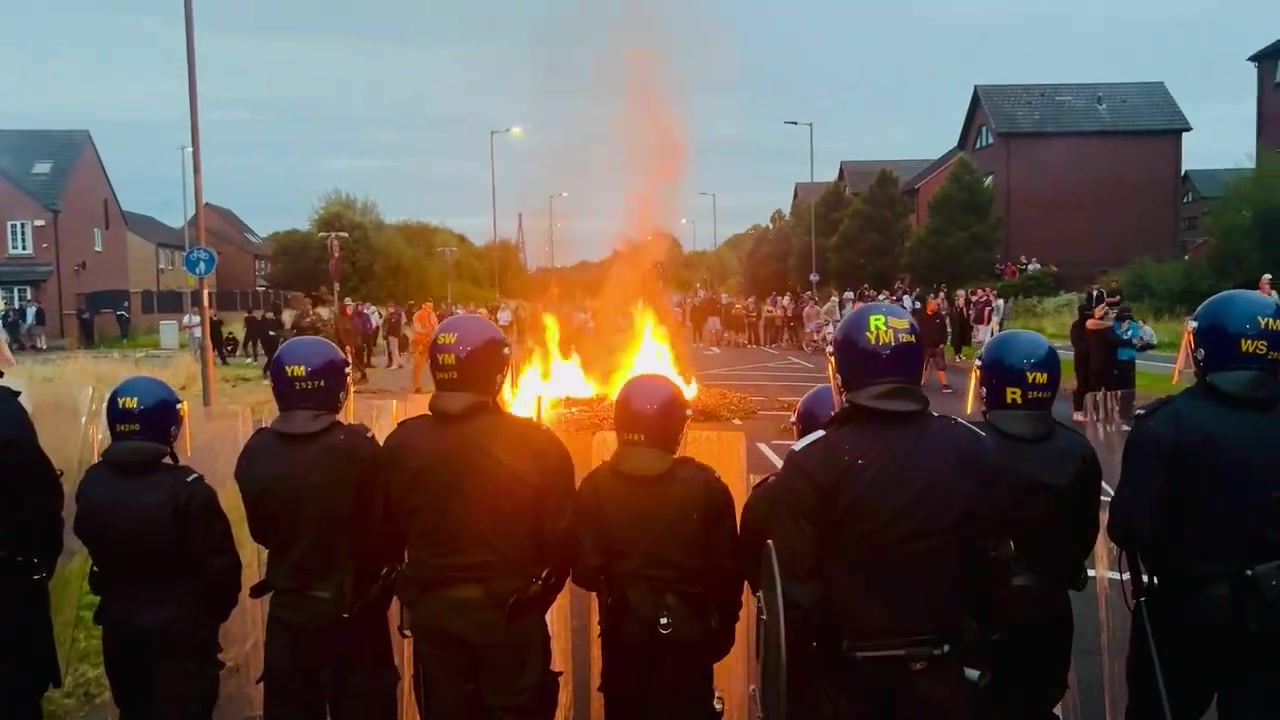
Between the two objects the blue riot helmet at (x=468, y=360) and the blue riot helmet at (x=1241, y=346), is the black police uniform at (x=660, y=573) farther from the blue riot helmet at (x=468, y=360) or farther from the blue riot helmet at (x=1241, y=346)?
the blue riot helmet at (x=1241, y=346)

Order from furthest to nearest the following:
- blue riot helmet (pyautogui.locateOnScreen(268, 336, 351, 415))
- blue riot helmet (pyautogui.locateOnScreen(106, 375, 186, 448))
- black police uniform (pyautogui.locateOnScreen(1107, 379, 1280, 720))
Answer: blue riot helmet (pyautogui.locateOnScreen(268, 336, 351, 415)) < blue riot helmet (pyautogui.locateOnScreen(106, 375, 186, 448)) < black police uniform (pyautogui.locateOnScreen(1107, 379, 1280, 720))

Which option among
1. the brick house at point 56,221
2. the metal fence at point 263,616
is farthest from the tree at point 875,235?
the metal fence at point 263,616

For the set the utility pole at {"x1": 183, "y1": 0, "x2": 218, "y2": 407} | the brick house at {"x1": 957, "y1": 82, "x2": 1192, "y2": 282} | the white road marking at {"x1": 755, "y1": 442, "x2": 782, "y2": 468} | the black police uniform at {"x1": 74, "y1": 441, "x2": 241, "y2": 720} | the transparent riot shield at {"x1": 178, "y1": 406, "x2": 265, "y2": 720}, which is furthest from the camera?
the brick house at {"x1": 957, "y1": 82, "x2": 1192, "y2": 282}

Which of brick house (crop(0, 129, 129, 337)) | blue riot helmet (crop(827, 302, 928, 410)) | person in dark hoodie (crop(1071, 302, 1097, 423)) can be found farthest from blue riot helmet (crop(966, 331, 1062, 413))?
brick house (crop(0, 129, 129, 337))

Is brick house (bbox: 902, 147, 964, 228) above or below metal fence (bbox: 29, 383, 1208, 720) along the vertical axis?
above

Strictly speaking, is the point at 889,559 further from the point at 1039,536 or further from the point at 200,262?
the point at 200,262

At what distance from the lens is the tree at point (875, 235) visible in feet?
167

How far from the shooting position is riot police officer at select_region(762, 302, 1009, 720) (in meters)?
3.17

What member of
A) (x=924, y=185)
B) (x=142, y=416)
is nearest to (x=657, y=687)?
(x=142, y=416)

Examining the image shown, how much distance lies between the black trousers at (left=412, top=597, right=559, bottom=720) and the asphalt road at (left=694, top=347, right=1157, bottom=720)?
1.78 meters

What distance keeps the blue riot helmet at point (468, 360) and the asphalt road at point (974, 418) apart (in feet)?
5.40

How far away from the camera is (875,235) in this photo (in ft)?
167

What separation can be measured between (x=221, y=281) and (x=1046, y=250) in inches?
2239

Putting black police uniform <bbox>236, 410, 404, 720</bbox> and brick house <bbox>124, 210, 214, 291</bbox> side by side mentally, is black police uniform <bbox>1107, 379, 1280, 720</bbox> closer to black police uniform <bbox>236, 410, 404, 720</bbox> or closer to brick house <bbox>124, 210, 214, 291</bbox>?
black police uniform <bbox>236, 410, 404, 720</bbox>
